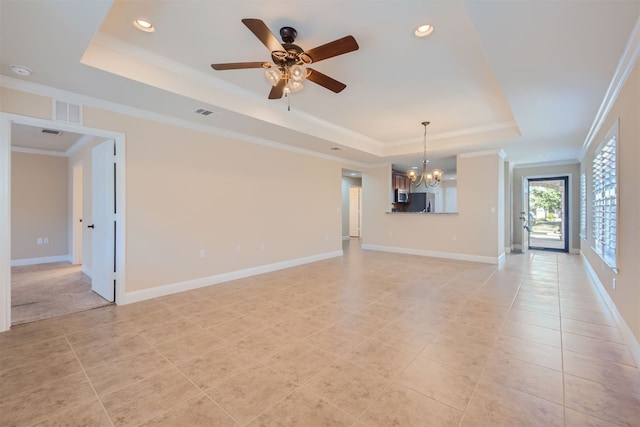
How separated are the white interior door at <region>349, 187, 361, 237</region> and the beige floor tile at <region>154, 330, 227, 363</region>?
8.82 metres

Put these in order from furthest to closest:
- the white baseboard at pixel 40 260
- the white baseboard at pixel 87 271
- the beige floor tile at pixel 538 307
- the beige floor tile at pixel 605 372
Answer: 1. the white baseboard at pixel 40 260
2. the white baseboard at pixel 87 271
3. the beige floor tile at pixel 538 307
4. the beige floor tile at pixel 605 372

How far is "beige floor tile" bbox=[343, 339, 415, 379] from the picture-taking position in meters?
2.14

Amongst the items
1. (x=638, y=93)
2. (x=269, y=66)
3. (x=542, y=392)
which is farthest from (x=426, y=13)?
(x=542, y=392)

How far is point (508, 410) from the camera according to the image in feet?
5.60

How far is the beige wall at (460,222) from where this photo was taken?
625 cm

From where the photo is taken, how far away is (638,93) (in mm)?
2314

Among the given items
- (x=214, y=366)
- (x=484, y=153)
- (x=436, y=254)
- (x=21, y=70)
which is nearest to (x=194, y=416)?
(x=214, y=366)

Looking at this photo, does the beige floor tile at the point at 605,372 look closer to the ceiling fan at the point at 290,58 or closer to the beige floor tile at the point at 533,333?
the beige floor tile at the point at 533,333

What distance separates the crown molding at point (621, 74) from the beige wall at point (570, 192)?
4243 millimetres

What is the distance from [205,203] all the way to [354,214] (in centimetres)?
750

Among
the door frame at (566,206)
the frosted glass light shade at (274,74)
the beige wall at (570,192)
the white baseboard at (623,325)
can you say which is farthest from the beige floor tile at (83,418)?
the door frame at (566,206)

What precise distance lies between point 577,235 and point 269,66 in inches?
358

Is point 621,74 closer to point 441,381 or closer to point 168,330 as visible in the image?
point 441,381

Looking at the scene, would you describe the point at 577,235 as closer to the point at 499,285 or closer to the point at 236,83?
the point at 499,285
